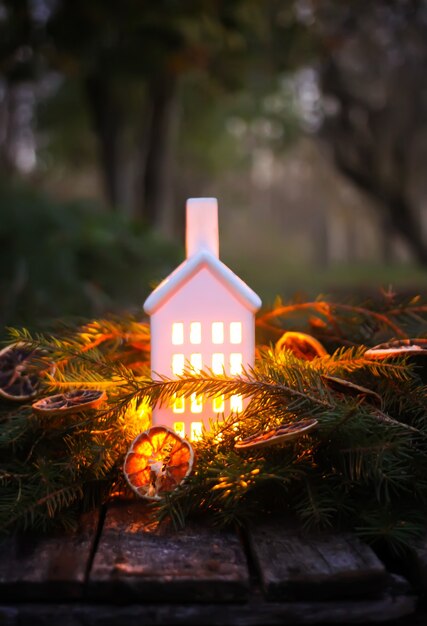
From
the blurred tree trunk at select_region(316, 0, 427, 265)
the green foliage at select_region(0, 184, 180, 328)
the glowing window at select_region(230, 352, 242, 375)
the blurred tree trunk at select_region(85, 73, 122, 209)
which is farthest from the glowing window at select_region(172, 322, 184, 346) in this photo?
the blurred tree trunk at select_region(316, 0, 427, 265)

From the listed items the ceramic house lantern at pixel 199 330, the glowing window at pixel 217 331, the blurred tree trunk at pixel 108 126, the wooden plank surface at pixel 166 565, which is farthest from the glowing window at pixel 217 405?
the blurred tree trunk at pixel 108 126

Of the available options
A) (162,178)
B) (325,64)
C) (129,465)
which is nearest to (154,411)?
(129,465)

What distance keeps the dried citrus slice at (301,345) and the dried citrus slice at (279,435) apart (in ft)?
1.12

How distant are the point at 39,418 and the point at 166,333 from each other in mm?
283

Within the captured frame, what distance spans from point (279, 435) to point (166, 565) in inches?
10.3

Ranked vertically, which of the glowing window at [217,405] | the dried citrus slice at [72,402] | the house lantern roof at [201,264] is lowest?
the glowing window at [217,405]

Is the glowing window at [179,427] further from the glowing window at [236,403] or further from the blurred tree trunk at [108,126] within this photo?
the blurred tree trunk at [108,126]

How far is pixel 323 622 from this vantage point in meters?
0.97

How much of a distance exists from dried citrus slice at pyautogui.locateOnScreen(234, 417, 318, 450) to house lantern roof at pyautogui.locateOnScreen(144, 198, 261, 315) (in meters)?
0.28

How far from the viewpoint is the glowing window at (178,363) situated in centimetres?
135

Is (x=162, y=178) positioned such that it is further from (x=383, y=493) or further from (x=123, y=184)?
(x=383, y=493)

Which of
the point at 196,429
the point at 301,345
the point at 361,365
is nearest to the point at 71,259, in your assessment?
the point at 301,345

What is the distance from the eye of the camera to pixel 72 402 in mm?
1257

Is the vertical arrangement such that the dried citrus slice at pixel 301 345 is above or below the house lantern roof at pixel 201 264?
A: below
